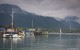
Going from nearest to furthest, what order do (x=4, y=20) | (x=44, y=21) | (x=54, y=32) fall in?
(x=4, y=20), (x=54, y=32), (x=44, y=21)

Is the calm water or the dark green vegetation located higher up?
the dark green vegetation

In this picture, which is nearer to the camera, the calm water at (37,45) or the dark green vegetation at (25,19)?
the calm water at (37,45)

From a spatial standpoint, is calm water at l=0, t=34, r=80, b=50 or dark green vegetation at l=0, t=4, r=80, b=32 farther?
dark green vegetation at l=0, t=4, r=80, b=32

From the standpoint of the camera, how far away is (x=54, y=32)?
35156 mm

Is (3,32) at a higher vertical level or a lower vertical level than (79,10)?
lower

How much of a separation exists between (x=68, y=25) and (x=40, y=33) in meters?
5.98

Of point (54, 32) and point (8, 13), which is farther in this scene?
point (54, 32)

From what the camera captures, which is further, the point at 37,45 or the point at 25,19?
the point at 25,19

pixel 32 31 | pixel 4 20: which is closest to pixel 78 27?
pixel 32 31

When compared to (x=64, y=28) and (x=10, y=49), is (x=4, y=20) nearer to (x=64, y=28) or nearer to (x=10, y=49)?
(x=64, y=28)

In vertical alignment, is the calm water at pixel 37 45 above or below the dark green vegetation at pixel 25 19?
below

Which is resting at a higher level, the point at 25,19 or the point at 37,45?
the point at 25,19

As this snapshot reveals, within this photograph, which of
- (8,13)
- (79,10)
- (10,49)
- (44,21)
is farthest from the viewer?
(44,21)

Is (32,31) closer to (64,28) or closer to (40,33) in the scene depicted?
(40,33)
